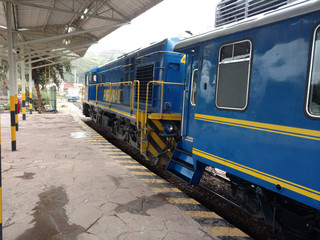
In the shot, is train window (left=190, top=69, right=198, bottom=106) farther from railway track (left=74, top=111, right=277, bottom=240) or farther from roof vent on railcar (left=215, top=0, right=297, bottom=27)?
railway track (left=74, top=111, right=277, bottom=240)

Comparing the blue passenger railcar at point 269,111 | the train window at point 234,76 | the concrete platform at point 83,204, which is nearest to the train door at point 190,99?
the blue passenger railcar at point 269,111

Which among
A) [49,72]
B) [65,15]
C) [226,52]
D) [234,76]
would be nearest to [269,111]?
[234,76]

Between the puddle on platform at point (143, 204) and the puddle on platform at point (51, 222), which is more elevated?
the puddle on platform at point (143, 204)

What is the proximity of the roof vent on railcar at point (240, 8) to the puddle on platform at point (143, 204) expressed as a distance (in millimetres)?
3483

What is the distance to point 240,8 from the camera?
4164 millimetres

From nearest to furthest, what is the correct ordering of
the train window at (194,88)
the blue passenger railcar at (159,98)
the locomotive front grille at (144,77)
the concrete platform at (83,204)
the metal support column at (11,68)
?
the concrete platform at (83,204)
the train window at (194,88)
the blue passenger railcar at (159,98)
the locomotive front grille at (144,77)
the metal support column at (11,68)

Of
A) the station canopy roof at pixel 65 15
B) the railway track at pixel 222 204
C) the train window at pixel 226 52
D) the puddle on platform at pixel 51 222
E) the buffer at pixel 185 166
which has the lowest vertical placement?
the railway track at pixel 222 204

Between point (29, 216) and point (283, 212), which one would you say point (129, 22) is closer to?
point (29, 216)

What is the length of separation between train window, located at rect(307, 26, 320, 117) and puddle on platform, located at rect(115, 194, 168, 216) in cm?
280

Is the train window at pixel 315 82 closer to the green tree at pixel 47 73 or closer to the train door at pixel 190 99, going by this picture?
the train door at pixel 190 99

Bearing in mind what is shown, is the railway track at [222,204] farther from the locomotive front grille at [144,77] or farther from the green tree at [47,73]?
the green tree at [47,73]

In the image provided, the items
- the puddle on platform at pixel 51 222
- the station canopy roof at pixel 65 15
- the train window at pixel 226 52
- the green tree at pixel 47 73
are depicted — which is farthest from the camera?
the green tree at pixel 47 73

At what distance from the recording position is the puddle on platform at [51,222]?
3.22 meters

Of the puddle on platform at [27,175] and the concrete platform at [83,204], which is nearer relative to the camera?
the concrete platform at [83,204]
